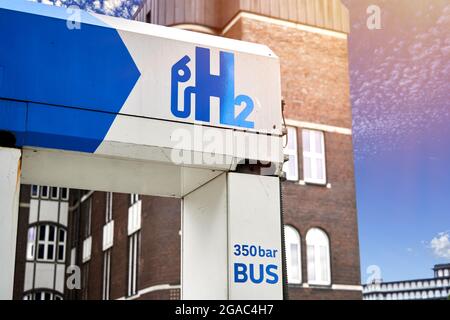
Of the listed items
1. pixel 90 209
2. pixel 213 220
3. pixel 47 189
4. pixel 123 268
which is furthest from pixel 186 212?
pixel 47 189

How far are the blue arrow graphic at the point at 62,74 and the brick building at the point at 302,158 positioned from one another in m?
19.6

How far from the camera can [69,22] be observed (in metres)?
6.08

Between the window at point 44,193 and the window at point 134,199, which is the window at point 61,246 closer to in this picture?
the window at point 44,193

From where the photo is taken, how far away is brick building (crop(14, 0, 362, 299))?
25.8 metres

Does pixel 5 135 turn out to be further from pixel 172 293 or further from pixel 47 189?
pixel 47 189

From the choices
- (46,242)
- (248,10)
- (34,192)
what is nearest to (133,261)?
(46,242)

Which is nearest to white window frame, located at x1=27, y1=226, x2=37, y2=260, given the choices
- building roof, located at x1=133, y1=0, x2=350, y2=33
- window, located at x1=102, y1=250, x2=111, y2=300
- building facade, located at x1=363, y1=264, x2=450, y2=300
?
window, located at x1=102, y1=250, x2=111, y2=300

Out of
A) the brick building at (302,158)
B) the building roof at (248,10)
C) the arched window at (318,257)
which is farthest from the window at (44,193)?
the arched window at (318,257)

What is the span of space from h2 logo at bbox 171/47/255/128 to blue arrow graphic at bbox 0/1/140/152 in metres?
0.42

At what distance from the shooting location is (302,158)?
26.7 metres
